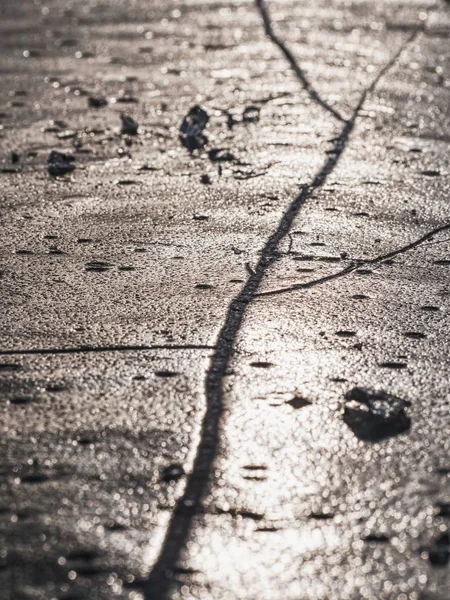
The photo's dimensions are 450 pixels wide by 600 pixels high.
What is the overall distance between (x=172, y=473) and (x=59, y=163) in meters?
2.86

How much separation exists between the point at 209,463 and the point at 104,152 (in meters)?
3.02

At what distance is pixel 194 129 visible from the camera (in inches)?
243

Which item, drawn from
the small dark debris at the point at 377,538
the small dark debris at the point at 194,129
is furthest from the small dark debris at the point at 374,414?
the small dark debris at the point at 194,129

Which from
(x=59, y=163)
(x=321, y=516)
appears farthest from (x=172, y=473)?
(x=59, y=163)

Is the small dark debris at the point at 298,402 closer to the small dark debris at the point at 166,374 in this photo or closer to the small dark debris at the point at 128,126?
the small dark debris at the point at 166,374

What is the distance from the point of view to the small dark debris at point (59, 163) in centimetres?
555

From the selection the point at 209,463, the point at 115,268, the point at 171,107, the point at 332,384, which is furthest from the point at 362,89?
the point at 209,463

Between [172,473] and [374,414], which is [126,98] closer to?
[374,414]

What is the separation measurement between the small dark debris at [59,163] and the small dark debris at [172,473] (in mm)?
2701

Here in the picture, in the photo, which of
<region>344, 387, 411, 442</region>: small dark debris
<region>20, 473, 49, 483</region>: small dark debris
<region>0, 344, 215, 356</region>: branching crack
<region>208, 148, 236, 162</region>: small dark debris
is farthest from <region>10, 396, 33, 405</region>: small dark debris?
<region>208, 148, 236, 162</region>: small dark debris

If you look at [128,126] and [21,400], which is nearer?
[21,400]

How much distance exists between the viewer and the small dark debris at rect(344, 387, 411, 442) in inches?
129

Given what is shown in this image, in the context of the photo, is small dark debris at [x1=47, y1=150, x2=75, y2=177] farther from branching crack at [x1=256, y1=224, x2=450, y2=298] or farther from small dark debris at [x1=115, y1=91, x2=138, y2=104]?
branching crack at [x1=256, y1=224, x2=450, y2=298]

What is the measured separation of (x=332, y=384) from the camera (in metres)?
3.50
